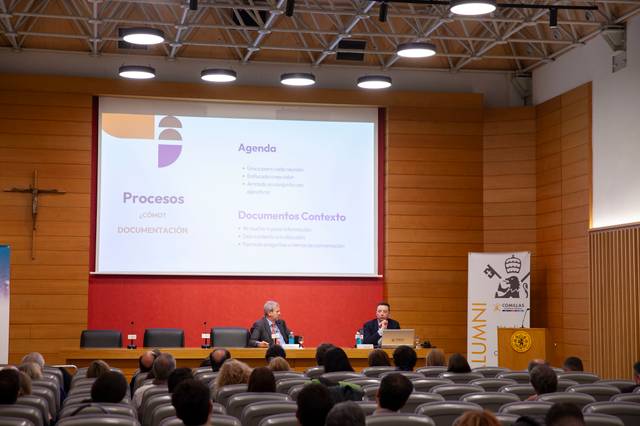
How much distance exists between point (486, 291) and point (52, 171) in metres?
7.41

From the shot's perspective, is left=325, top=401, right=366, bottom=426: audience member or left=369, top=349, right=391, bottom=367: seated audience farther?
left=369, top=349, right=391, bottom=367: seated audience

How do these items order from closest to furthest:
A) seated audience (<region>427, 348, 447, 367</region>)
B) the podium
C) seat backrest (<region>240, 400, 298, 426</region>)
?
seat backrest (<region>240, 400, 298, 426</region>) < seated audience (<region>427, 348, 447, 367</region>) < the podium

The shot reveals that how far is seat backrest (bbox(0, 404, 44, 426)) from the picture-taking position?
5340mm

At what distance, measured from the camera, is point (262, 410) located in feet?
18.2

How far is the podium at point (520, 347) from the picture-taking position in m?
14.5

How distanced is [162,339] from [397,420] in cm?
924

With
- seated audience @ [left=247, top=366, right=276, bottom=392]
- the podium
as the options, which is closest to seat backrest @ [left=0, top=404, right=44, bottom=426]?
seated audience @ [left=247, top=366, right=276, bottom=392]

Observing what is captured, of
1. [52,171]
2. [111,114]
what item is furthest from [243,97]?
[52,171]

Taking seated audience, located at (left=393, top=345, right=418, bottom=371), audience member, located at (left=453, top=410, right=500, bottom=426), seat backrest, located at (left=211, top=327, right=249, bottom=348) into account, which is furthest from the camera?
seat backrest, located at (left=211, top=327, right=249, bottom=348)

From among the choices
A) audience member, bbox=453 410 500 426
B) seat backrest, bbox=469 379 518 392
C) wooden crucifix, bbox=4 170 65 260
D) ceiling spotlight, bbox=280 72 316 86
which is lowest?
seat backrest, bbox=469 379 518 392

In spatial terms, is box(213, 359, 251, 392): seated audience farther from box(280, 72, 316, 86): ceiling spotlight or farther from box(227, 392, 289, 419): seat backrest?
box(280, 72, 316, 86): ceiling spotlight

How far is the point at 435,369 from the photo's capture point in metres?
8.97

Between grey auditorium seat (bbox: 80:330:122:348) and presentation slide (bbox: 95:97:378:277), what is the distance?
7.05 ft

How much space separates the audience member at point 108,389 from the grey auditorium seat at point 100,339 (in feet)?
24.2
